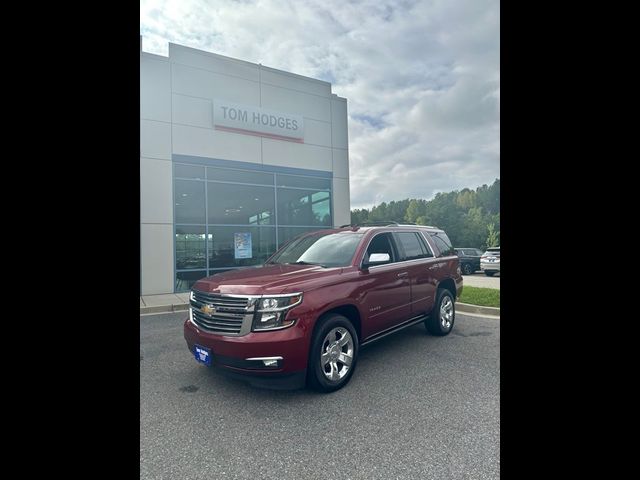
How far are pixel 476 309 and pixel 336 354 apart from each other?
527cm

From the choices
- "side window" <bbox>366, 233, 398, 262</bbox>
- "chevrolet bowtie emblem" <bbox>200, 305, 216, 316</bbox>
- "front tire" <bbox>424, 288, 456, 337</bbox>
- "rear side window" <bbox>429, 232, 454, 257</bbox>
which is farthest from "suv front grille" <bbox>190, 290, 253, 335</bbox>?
"rear side window" <bbox>429, 232, 454, 257</bbox>

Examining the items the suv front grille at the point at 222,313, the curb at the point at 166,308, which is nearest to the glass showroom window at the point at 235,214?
the curb at the point at 166,308

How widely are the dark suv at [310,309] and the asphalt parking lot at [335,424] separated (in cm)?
33

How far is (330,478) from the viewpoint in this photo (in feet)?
7.47

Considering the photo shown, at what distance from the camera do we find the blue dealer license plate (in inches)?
137

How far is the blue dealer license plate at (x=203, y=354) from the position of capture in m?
3.49

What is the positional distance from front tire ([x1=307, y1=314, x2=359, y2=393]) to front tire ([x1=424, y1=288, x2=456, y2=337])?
2.23m

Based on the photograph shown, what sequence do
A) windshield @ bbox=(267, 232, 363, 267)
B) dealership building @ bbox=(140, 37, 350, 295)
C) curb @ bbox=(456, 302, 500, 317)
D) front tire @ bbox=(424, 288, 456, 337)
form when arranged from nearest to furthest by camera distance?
windshield @ bbox=(267, 232, 363, 267) < front tire @ bbox=(424, 288, 456, 337) < curb @ bbox=(456, 302, 500, 317) < dealership building @ bbox=(140, 37, 350, 295)

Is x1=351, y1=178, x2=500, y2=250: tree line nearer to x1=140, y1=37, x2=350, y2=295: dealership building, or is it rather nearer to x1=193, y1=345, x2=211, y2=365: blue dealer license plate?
x1=140, y1=37, x2=350, y2=295: dealership building

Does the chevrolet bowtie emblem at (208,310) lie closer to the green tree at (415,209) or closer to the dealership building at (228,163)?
the dealership building at (228,163)
